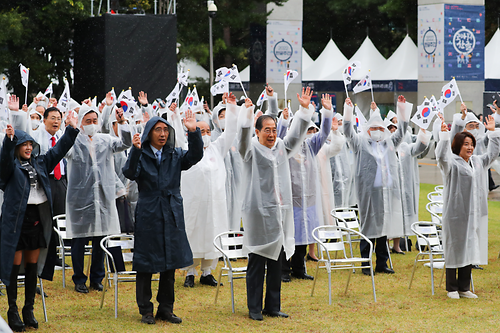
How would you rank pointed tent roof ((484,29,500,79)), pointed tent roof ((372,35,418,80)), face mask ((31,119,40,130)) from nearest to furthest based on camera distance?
face mask ((31,119,40,130)) < pointed tent roof ((484,29,500,79)) < pointed tent roof ((372,35,418,80))

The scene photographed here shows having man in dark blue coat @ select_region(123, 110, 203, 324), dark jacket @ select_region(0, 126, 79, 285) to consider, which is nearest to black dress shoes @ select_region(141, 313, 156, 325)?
man in dark blue coat @ select_region(123, 110, 203, 324)

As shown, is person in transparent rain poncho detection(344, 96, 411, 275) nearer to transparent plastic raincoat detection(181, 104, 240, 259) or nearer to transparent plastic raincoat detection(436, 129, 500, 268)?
transparent plastic raincoat detection(436, 129, 500, 268)

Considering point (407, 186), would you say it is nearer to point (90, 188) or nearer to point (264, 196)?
point (264, 196)

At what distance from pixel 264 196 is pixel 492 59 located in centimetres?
2047

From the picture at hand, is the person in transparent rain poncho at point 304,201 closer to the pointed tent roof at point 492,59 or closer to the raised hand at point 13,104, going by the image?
the raised hand at point 13,104

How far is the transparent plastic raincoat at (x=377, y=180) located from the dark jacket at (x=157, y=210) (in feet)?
9.98

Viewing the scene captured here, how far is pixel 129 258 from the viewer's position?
6117 mm

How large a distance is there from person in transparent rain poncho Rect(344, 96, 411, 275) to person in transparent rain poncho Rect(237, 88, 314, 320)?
224cm

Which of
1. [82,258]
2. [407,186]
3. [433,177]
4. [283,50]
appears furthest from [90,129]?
[283,50]

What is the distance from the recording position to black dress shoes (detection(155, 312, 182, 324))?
575 centimetres

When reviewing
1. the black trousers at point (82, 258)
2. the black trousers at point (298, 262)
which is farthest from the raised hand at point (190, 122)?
the black trousers at point (298, 262)

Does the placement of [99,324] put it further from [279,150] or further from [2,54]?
[2,54]

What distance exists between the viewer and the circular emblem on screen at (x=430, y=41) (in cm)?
2395

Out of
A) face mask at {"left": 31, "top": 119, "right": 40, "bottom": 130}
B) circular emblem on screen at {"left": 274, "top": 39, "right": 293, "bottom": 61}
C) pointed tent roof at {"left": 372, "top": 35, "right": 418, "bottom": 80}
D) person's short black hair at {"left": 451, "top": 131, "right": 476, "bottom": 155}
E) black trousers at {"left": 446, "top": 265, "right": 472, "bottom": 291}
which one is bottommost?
black trousers at {"left": 446, "top": 265, "right": 472, "bottom": 291}
